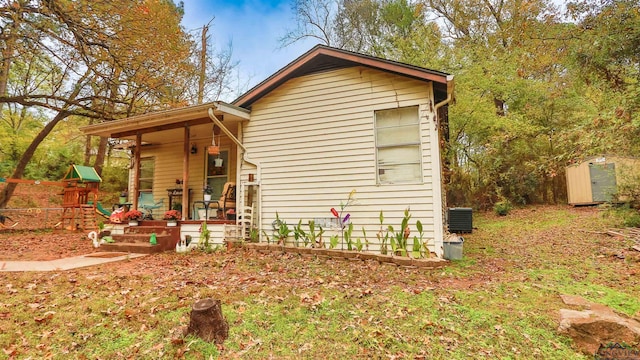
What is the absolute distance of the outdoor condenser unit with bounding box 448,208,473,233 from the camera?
9.72m

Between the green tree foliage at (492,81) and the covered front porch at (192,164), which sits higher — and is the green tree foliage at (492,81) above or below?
above

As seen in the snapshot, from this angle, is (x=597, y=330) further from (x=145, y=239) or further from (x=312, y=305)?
(x=145, y=239)

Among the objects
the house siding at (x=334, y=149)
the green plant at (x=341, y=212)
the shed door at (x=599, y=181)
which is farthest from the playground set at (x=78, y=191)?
the shed door at (x=599, y=181)

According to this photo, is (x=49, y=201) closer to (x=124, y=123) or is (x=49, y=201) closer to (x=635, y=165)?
(x=124, y=123)

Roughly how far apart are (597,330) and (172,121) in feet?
27.0

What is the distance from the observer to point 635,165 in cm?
865

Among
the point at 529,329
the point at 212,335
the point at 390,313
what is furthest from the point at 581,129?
the point at 212,335

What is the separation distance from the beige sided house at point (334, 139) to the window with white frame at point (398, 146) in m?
0.02

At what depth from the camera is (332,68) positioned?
7.00 m

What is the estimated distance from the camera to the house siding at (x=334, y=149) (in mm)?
6125

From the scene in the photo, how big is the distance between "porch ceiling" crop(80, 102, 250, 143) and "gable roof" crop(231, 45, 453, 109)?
0.50 meters

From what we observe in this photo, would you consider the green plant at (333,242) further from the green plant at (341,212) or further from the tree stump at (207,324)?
the tree stump at (207,324)

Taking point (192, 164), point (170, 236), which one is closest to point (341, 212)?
point (170, 236)

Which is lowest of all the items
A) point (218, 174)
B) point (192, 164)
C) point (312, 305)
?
point (312, 305)
